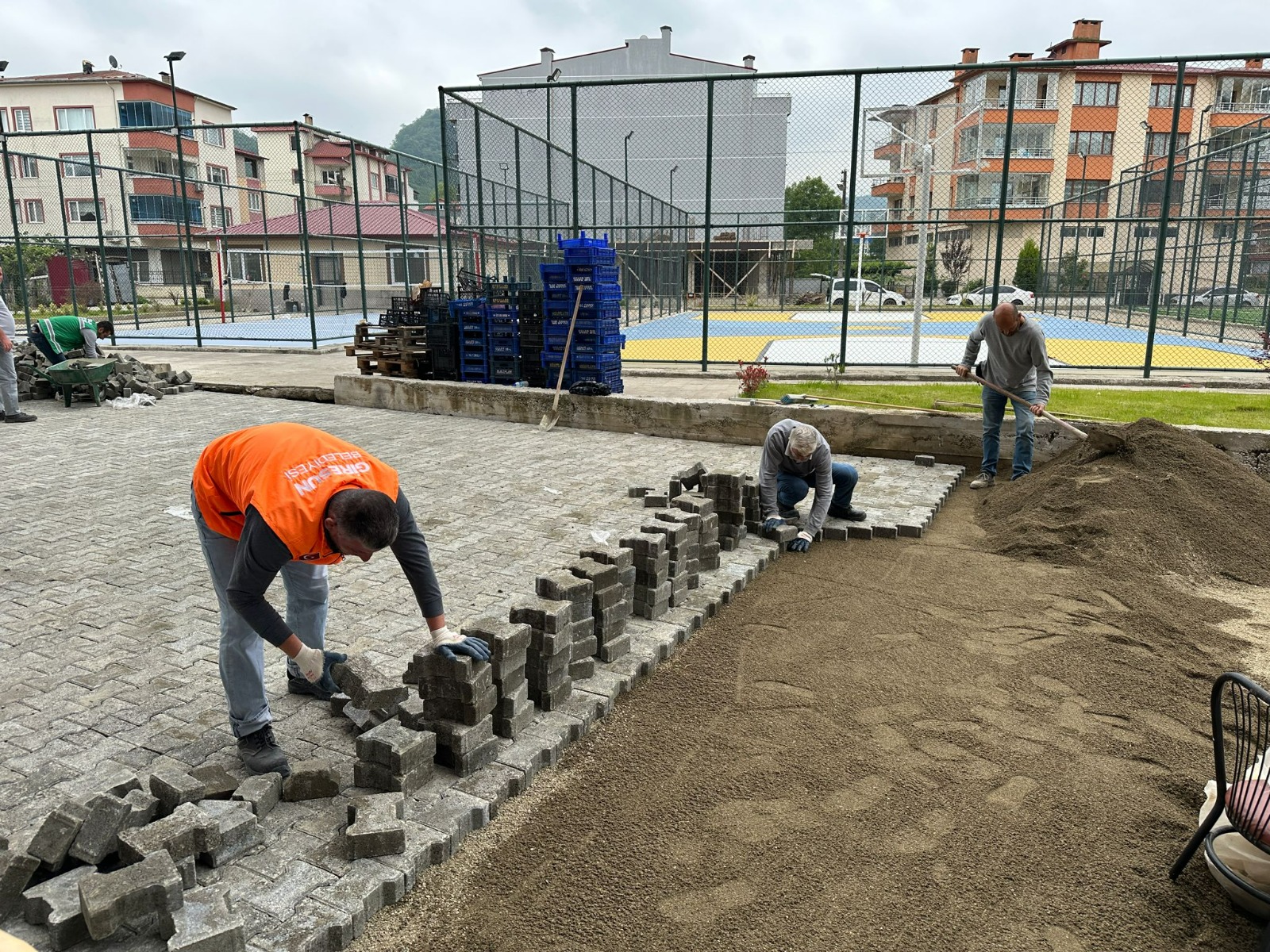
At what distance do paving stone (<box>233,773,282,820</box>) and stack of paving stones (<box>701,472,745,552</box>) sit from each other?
155 inches

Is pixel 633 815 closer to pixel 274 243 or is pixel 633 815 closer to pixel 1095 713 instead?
pixel 1095 713

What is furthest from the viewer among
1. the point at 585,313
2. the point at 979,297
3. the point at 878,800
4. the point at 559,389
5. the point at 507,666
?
the point at 979,297

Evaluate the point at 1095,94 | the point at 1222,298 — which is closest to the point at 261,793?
the point at 1222,298

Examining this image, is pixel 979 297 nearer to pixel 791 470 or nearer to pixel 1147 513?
pixel 1147 513

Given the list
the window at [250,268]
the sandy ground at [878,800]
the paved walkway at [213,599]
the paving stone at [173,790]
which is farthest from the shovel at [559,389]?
the window at [250,268]

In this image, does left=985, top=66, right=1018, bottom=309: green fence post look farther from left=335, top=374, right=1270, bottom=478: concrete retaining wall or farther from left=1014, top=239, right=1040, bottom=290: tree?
left=1014, top=239, right=1040, bottom=290: tree

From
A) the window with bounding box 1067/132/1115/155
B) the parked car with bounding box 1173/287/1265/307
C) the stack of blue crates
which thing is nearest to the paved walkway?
the stack of blue crates

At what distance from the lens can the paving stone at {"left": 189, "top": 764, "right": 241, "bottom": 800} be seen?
336 centimetres

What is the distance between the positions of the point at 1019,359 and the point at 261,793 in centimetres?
778

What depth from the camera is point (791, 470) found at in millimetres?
7203

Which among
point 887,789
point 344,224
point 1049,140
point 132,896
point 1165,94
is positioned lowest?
point 887,789

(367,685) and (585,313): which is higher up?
(585,313)

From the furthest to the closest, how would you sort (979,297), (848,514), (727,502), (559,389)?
(979,297) < (559,389) < (848,514) < (727,502)

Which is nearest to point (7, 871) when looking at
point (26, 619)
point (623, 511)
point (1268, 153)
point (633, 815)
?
point (633, 815)
